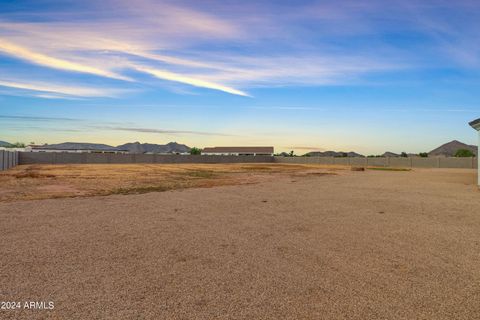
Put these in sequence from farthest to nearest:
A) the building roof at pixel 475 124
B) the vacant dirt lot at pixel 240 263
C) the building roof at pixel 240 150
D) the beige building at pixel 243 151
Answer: the building roof at pixel 240 150 → the beige building at pixel 243 151 → the building roof at pixel 475 124 → the vacant dirt lot at pixel 240 263

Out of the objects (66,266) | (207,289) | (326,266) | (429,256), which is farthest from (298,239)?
(66,266)

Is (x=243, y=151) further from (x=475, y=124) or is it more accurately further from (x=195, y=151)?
(x=475, y=124)

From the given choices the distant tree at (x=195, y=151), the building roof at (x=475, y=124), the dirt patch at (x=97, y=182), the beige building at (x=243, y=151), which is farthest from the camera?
the distant tree at (x=195, y=151)

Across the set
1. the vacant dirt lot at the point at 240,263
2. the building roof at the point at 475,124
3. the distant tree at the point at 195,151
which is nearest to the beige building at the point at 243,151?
the distant tree at the point at 195,151

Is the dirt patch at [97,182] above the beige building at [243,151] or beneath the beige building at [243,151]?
beneath

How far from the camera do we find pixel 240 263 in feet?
19.6

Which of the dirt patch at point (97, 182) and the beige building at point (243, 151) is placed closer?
the dirt patch at point (97, 182)

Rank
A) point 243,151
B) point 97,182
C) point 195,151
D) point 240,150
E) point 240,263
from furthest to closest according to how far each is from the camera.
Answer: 1. point 195,151
2. point 240,150
3. point 243,151
4. point 97,182
5. point 240,263

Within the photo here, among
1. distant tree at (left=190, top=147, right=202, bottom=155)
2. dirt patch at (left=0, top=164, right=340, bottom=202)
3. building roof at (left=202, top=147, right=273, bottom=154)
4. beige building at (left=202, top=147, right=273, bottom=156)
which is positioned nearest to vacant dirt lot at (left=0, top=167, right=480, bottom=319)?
dirt patch at (left=0, top=164, right=340, bottom=202)

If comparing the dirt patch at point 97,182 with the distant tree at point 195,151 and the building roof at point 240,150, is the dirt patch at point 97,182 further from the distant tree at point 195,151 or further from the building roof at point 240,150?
the distant tree at point 195,151

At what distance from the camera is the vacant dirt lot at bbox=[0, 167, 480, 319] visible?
4.33 metres

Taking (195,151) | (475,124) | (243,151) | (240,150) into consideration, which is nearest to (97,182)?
(475,124)

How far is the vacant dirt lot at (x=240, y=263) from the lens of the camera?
4328 mm

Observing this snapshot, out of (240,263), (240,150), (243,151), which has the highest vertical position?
(240,150)
